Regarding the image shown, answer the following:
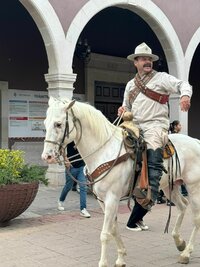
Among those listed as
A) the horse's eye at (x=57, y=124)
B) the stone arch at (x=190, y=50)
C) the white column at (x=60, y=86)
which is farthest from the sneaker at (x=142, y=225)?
the stone arch at (x=190, y=50)

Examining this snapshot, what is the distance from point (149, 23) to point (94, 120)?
27.6 feet

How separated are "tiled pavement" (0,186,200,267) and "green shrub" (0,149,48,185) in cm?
76

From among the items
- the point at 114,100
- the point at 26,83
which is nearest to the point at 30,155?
the point at 26,83

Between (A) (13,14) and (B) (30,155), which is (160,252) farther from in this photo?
(A) (13,14)

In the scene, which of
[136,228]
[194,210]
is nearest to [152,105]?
[194,210]

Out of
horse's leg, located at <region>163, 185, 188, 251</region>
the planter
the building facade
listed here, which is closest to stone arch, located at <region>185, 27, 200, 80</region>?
the building facade

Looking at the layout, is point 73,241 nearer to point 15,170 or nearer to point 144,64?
point 15,170

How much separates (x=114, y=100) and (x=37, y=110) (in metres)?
3.99

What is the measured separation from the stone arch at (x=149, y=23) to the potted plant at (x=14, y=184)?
3.92m

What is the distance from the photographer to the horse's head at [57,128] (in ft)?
14.1

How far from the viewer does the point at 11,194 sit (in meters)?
6.84

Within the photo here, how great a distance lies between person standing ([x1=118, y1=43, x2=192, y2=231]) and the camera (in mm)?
4852

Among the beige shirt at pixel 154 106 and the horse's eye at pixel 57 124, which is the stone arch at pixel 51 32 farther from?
the horse's eye at pixel 57 124

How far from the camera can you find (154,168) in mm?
4832
